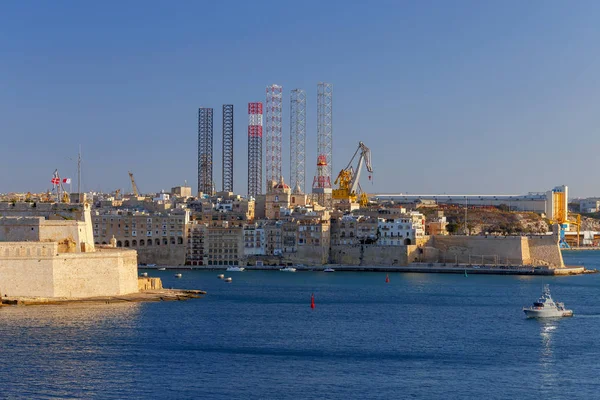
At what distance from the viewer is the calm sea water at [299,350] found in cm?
2591

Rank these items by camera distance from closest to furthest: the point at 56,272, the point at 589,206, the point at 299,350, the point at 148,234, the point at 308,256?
the point at 299,350 → the point at 56,272 → the point at 308,256 → the point at 148,234 → the point at 589,206

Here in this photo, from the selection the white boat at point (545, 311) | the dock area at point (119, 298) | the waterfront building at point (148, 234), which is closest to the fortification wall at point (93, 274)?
the dock area at point (119, 298)

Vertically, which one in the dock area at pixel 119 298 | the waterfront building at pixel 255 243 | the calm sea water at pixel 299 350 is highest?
the waterfront building at pixel 255 243

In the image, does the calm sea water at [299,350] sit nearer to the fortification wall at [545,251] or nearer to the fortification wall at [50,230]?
the fortification wall at [50,230]

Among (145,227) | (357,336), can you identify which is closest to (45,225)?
(357,336)

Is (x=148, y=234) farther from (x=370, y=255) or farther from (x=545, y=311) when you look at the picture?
(x=545, y=311)

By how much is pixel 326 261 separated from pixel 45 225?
3251 cm

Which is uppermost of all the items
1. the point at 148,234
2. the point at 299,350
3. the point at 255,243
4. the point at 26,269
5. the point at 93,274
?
the point at 148,234

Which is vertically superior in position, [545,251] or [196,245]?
[196,245]

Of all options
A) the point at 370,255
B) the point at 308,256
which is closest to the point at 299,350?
the point at 308,256

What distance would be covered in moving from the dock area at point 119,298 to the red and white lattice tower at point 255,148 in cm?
4174

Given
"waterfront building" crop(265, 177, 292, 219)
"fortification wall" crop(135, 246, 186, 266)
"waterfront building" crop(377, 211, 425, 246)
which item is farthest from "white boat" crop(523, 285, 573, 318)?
"waterfront building" crop(265, 177, 292, 219)

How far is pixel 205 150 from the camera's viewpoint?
93.0m

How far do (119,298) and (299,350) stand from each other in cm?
1160
